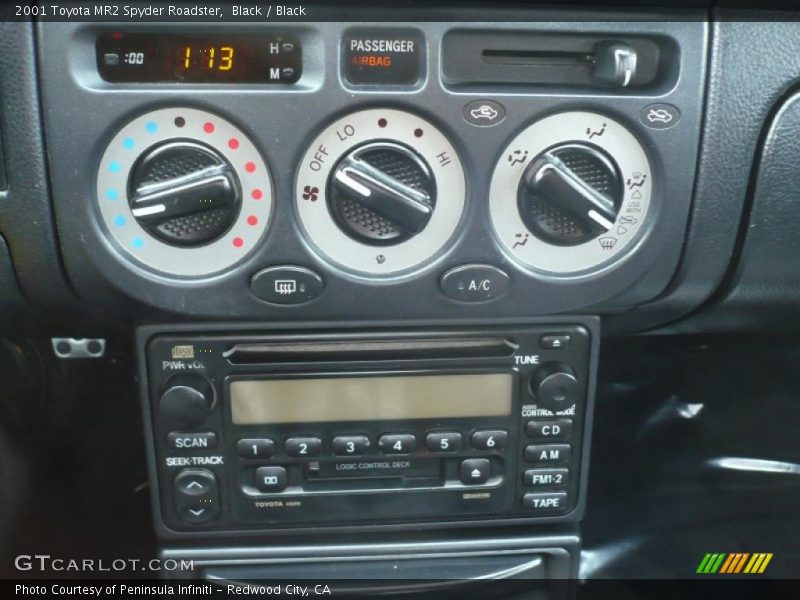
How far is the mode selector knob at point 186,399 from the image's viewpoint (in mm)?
731

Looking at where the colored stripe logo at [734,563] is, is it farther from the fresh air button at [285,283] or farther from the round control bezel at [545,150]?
the fresh air button at [285,283]

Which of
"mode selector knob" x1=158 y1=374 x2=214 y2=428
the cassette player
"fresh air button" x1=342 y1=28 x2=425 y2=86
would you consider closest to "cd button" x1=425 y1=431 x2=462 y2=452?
the cassette player

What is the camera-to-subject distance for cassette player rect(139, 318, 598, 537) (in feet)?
A: 2.40

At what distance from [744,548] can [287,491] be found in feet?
1.88

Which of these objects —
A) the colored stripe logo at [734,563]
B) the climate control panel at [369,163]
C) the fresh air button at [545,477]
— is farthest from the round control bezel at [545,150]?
the colored stripe logo at [734,563]

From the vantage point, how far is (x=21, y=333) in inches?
31.4

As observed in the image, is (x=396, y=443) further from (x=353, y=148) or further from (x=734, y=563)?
(x=734, y=563)

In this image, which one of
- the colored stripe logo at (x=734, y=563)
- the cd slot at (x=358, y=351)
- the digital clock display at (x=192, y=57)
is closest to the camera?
the digital clock display at (x=192, y=57)

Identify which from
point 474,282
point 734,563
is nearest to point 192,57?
point 474,282

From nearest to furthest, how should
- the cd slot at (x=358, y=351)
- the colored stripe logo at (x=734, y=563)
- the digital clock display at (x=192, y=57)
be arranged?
the digital clock display at (x=192, y=57), the cd slot at (x=358, y=351), the colored stripe logo at (x=734, y=563)

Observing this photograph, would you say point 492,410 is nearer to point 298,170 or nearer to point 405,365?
point 405,365

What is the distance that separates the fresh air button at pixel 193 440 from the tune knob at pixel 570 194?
0.35 meters

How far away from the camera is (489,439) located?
76cm

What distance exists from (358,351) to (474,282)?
5.2 inches
